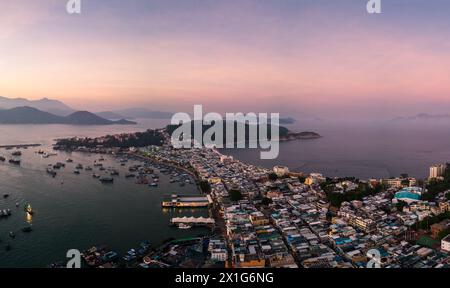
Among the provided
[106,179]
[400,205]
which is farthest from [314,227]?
[106,179]

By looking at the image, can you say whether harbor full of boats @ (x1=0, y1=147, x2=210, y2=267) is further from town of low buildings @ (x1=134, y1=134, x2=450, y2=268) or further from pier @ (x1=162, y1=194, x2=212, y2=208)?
town of low buildings @ (x1=134, y1=134, x2=450, y2=268)

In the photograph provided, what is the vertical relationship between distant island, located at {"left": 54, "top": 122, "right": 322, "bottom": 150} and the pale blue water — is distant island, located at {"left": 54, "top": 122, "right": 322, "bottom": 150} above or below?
above

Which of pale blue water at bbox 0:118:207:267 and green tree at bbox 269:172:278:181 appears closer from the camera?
pale blue water at bbox 0:118:207:267

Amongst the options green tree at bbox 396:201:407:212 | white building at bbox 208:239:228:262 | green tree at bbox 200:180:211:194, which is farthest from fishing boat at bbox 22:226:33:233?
green tree at bbox 396:201:407:212

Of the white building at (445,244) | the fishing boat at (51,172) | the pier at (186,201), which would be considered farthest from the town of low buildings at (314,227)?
the fishing boat at (51,172)

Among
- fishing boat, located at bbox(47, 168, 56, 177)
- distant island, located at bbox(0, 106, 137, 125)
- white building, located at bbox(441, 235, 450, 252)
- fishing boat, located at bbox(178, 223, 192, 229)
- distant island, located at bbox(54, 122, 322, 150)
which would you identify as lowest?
fishing boat, located at bbox(178, 223, 192, 229)

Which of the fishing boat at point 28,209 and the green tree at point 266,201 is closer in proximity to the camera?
the fishing boat at point 28,209

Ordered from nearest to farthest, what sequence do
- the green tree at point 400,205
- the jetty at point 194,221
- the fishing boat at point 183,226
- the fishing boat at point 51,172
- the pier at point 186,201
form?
the fishing boat at point 183,226, the jetty at point 194,221, the green tree at point 400,205, the pier at point 186,201, the fishing boat at point 51,172

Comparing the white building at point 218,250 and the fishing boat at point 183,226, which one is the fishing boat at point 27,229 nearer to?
the fishing boat at point 183,226
